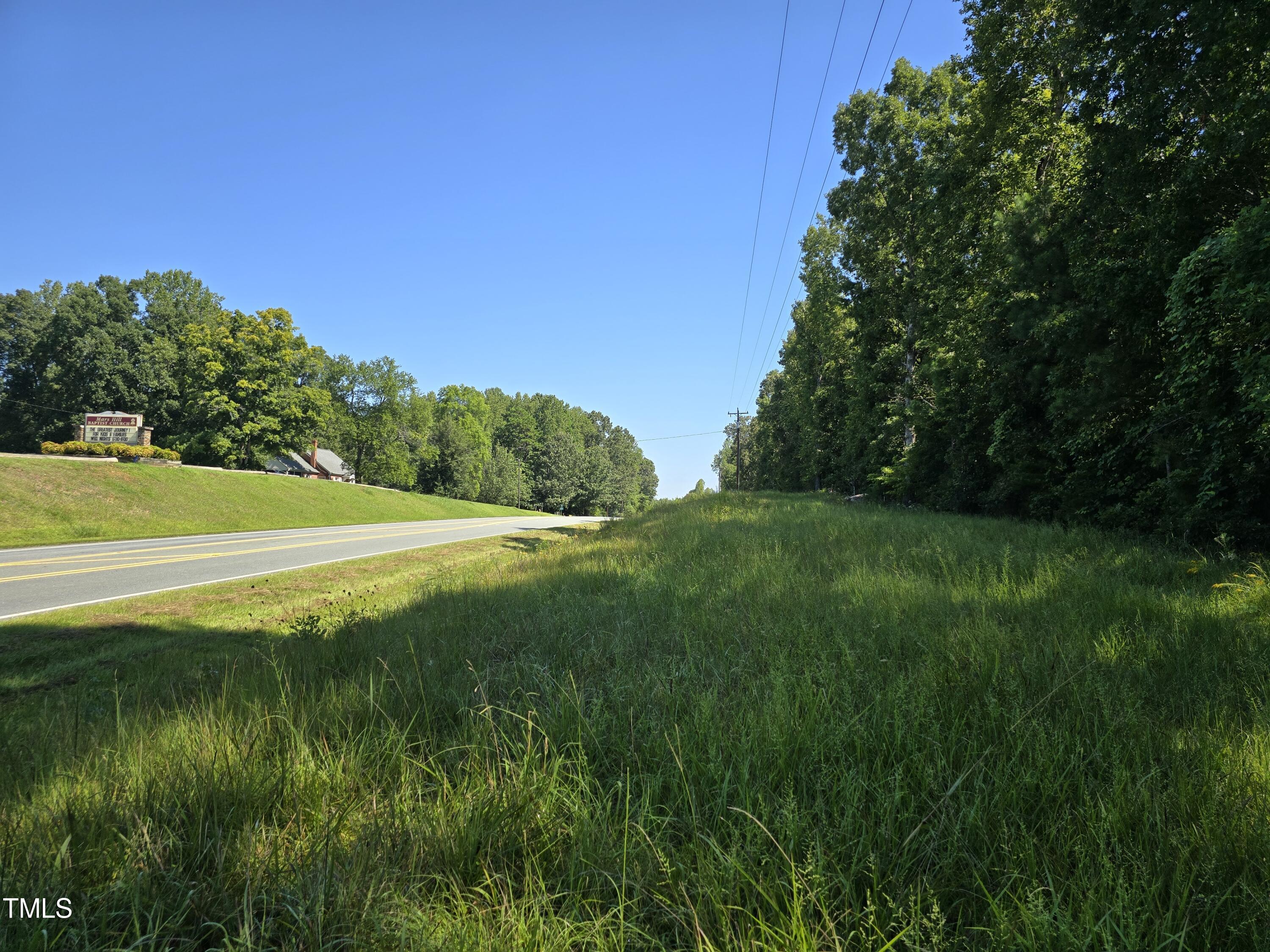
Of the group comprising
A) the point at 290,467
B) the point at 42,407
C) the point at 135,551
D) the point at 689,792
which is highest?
the point at 42,407

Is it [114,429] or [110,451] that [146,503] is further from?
[114,429]

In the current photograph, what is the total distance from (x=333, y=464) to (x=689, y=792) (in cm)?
7936

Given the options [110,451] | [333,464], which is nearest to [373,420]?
[333,464]

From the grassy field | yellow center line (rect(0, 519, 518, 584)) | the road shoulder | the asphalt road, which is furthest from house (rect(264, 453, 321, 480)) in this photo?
the grassy field

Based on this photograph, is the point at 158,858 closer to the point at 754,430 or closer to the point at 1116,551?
the point at 1116,551

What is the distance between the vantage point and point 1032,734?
239cm

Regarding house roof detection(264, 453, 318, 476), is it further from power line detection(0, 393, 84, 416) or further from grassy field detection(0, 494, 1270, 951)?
grassy field detection(0, 494, 1270, 951)

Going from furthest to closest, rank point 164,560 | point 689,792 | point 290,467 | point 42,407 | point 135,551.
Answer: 1. point 290,467
2. point 42,407
3. point 135,551
4. point 164,560
5. point 689,792

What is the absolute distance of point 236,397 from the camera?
142ft

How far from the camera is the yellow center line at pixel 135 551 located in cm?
1269

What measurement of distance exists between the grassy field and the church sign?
4345 cm

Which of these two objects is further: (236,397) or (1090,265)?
(236,397)

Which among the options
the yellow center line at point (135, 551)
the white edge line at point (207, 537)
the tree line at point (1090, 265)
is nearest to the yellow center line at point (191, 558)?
the yellow center line at point (135, 551)

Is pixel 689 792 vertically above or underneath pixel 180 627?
above
